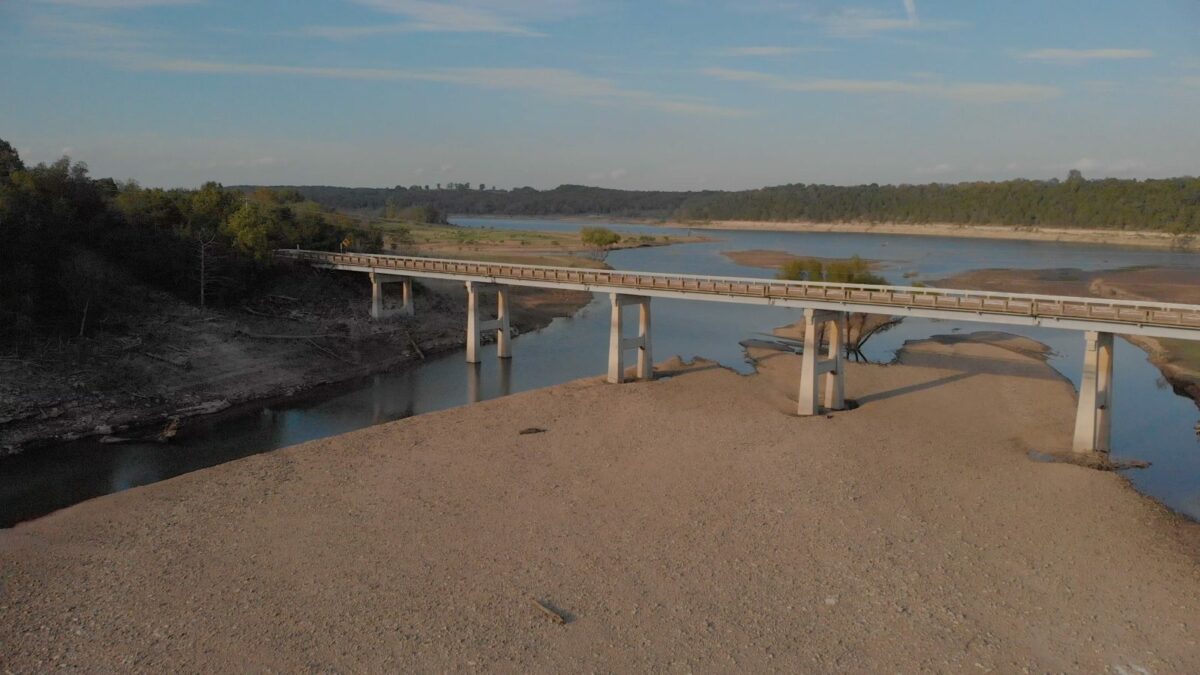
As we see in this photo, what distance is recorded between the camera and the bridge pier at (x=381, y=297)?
172 feet

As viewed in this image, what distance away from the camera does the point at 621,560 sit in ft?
61.6

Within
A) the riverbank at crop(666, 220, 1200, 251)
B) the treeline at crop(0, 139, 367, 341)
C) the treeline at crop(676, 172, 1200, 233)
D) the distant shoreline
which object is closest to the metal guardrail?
the treeline at crop(0, 139, 367, 341)

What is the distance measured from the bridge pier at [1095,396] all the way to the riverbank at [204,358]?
32466 mm

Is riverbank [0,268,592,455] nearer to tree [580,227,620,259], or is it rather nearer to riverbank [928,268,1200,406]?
riverbank [928,268,1200,406]

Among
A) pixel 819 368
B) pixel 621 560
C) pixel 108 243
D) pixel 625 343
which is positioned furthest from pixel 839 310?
pixel 108 243

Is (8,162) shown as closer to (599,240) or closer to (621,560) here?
(621,560)

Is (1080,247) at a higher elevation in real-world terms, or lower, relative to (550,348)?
higher

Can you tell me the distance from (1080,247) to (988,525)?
12903 centimetres

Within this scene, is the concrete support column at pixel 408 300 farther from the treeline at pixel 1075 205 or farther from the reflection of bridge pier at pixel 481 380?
the treeline at pixel 1075 205

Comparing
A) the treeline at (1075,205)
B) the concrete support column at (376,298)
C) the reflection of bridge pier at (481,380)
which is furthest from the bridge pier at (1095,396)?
the treeline at (1075,205)

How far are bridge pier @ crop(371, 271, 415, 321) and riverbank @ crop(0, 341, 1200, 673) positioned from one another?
24170mm

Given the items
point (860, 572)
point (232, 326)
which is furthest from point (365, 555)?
A: point (232, 326)

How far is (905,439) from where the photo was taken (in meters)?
28.4

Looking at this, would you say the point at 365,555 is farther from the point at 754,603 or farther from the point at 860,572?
the point at 860,572
